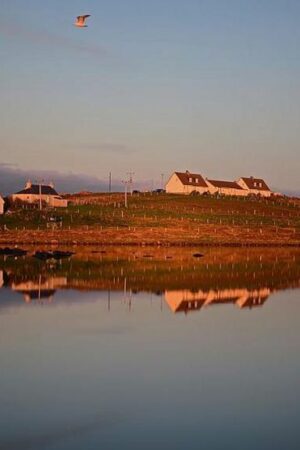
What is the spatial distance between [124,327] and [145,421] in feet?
37.3

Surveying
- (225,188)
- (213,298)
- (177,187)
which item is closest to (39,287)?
(213,298)

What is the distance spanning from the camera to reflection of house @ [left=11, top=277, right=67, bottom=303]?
34.0 m

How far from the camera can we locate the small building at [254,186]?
514 feet

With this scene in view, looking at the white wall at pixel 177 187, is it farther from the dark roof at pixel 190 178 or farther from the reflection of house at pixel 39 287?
the reflection of house at pixel 39 287

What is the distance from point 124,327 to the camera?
25.3 m

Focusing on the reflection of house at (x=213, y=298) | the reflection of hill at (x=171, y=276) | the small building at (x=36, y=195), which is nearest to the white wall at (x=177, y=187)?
the small building at (x=36, y=195)

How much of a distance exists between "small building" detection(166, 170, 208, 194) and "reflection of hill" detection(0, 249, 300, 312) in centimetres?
7927

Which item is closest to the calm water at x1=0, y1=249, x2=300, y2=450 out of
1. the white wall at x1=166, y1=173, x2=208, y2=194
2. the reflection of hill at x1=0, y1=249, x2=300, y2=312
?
the reflection of hill at x1=0, y1=249, x2=300, y2=312

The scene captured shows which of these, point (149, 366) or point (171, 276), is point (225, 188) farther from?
point (149, 366)

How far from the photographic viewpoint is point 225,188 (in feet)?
494

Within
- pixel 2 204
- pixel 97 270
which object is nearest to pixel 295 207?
pixel 2 204

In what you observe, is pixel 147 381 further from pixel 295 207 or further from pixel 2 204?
pixel 295 207

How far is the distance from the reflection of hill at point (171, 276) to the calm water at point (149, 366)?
0.25 meters

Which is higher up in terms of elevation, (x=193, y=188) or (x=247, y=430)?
(x=193, y=188)
